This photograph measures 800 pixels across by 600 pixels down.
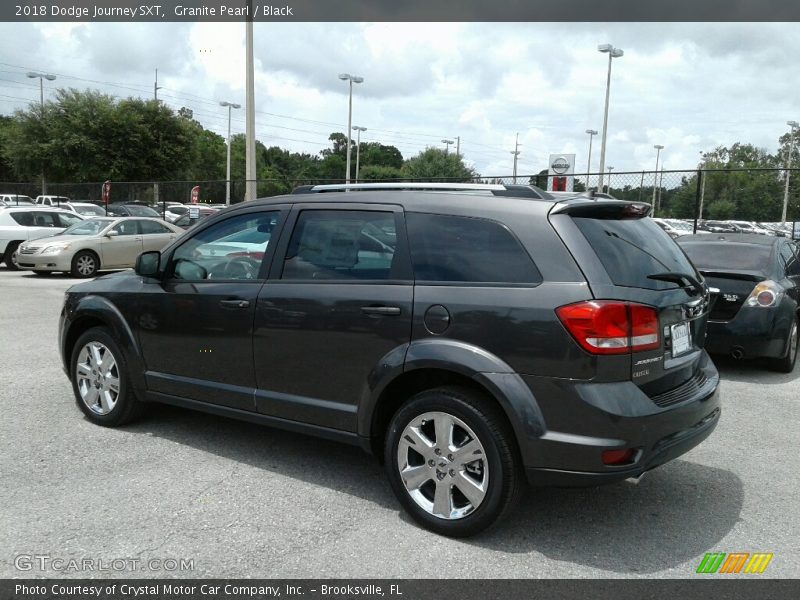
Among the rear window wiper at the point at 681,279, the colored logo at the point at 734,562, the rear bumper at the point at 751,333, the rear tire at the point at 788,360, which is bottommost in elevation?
the colored logo at the point at 734,562

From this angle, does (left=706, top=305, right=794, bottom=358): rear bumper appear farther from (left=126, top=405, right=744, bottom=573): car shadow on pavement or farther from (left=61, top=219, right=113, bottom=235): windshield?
(left=61, top=219, right=113, bottom=235): windshield

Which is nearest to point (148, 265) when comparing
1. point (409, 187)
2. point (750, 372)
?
point (409, 187)

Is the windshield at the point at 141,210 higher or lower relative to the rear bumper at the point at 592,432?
higher

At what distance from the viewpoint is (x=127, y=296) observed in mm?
4953

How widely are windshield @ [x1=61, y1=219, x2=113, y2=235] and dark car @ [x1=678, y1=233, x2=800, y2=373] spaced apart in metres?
14.2

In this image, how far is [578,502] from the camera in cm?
402

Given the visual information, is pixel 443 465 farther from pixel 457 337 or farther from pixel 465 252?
pixel 465 252

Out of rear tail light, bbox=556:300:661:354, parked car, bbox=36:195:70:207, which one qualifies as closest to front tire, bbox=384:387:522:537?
rear tail light, bbox=556:300:661:354

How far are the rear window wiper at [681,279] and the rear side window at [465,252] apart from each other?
72cm

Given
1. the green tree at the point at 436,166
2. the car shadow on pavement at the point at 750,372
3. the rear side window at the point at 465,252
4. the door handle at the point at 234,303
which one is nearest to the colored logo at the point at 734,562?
the rear side window at the point at 465,252

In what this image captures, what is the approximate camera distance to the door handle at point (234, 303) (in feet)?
14.0

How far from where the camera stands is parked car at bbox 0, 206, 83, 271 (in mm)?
17719

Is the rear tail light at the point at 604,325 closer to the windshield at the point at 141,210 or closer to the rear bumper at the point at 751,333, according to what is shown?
the rear bumper at the point at 751,333

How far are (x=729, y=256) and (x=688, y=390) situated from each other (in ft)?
15.4
